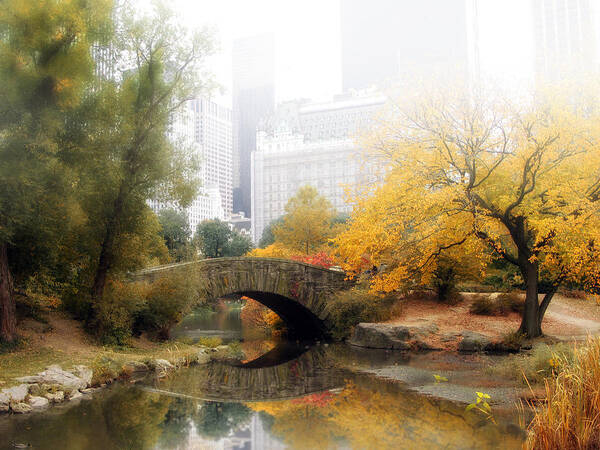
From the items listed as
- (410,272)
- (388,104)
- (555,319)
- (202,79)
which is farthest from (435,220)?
(202,79)

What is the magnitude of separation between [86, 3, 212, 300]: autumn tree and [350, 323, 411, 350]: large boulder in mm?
6978

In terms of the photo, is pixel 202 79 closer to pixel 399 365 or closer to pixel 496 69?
pixel 496 69

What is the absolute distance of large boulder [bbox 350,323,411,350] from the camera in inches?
680

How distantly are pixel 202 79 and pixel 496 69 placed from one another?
7.92 meters

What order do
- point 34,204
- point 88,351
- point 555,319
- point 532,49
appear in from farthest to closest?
point 532,49, point 555,319, point 88,351, point 34,204

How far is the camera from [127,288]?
15344mm

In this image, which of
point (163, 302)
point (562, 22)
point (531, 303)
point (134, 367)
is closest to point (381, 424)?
point (134, 367)

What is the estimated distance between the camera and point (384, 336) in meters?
17.5

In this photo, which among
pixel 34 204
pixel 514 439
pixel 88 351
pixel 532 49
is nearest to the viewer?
pixel 514 439

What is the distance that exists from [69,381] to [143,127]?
296 inches

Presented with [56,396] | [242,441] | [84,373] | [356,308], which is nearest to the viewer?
[242,441]

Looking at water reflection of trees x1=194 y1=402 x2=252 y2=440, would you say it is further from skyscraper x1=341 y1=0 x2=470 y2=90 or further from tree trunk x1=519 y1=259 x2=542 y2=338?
skyscraper x1=341 y1=0 x2=470 y2=90

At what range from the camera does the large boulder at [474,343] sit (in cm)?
1579

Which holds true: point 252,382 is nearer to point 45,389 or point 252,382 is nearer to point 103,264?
point 45,389
